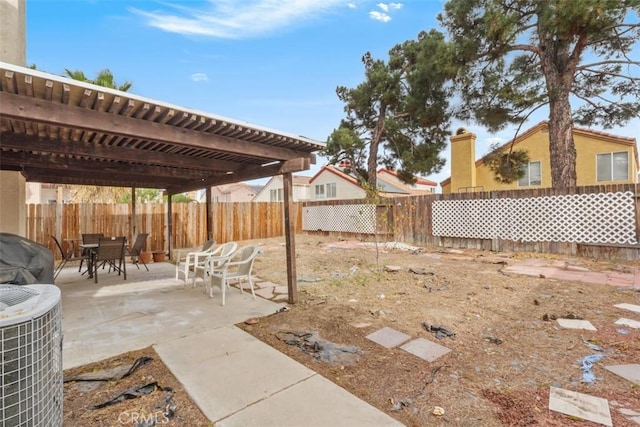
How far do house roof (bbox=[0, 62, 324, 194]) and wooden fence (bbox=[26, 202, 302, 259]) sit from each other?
1.84 meters

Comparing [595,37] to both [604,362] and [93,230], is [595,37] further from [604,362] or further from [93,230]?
[93,230]

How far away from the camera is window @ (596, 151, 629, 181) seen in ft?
36.2

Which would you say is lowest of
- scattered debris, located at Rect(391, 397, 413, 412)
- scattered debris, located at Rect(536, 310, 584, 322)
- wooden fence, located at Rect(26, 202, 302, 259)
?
scattered debris, located at Rect(391, 397, 413, 412)

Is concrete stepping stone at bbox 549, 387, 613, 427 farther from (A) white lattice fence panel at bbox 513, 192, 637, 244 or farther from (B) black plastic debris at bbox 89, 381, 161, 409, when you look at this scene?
(A) white lattice fence panel at bbox 513, 192, 637, 244

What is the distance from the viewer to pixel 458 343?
9.80ft

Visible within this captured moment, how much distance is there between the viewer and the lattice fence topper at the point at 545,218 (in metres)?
6.77

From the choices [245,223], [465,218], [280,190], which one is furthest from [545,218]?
[280,190]

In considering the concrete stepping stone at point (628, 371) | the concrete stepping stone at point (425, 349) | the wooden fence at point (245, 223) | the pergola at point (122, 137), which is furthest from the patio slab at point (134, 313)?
the concrete stepping stone at point (628, 371)

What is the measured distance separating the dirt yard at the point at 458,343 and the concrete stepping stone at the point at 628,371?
0.06m

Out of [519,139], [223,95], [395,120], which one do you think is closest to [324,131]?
[395,120]

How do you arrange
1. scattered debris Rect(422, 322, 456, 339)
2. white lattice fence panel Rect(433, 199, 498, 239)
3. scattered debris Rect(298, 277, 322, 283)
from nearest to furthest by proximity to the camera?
1. scattered debris Rect(422, 322, 456, 339)
2. scattered debris Rect(298, 277, 322, 283)
3. white lattice fence panel Rect(433, 199, 498, 239)

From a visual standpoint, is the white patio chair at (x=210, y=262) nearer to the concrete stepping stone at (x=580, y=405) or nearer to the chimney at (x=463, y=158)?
the concrete stepping stone at (x=580, y=405)

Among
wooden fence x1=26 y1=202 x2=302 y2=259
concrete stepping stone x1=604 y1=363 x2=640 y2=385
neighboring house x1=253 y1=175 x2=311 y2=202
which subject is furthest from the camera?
neighboring house x1=253 y1=175 x2=311 y2=202
